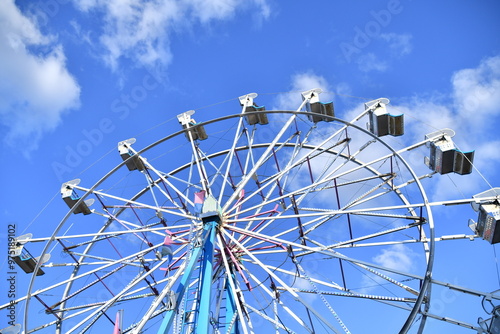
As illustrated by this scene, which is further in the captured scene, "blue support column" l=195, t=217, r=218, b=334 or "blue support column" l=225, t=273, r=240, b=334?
"blue support column" l=225, t=273, r=240, b=334

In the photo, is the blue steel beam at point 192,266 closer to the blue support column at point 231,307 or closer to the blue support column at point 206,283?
the blue support column at point 206,283

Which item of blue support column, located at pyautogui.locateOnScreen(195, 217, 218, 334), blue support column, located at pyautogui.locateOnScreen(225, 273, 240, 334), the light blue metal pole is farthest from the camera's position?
blue support column, located at pyautogui.locateOnScreen(225, 273, 240, 334)

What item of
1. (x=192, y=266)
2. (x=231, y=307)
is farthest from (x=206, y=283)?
(x=231, y=307)

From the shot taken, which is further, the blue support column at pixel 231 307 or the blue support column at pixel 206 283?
Result: the blue support column at pixel 231 307

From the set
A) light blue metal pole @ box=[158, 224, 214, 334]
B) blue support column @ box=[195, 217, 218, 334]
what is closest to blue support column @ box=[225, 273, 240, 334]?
blue support column @ box=[195, 217, 218, 334]

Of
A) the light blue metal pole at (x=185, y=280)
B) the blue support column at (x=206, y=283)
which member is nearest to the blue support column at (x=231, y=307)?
the blue support column at (x=206, y=283)

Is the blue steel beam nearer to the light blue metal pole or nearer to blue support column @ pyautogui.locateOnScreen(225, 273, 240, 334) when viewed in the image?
the light blue metal pole

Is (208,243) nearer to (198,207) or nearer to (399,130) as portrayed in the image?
(198,207)

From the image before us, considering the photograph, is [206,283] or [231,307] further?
[231,307]

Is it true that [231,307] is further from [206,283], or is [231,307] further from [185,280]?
[185,280]

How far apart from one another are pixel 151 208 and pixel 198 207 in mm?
2530

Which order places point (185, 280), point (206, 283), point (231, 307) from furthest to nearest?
1. point (231, 307)
2. point (206, 283)
3. point (185, 280)

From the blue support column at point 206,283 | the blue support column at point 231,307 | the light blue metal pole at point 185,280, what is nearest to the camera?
the light blue metal pole at point 185,280

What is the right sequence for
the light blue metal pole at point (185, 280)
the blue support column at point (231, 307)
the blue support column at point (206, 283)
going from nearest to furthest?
the light blue metal pole at point (185, 280), the blue support column at point (206, 283), the blue support column at point (231, 307)
